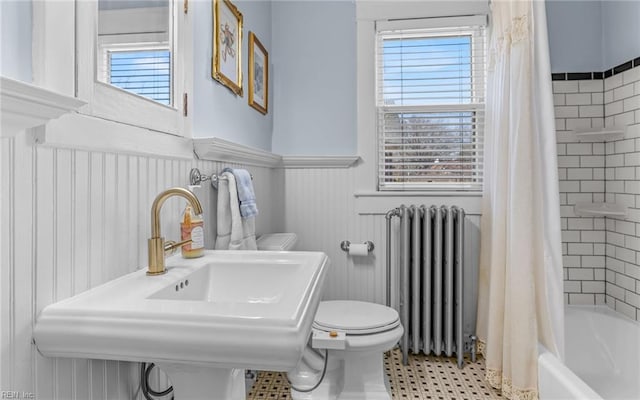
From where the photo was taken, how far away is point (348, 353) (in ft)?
5.82

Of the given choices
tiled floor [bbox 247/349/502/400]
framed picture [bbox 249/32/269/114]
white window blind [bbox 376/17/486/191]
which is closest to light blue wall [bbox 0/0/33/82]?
framed picture [bbox 249/32/269/114]

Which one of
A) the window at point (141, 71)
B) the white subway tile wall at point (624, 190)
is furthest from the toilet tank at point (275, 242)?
the white subway tile wall at point (624, 190)

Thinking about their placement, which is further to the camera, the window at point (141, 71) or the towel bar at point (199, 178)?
the towel bar at point (199, 178)

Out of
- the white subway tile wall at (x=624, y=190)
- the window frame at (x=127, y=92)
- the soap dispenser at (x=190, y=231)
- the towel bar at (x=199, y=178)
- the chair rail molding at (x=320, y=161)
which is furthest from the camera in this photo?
the chair rail molding at (x=320, y=161)

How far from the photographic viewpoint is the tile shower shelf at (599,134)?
2.12m

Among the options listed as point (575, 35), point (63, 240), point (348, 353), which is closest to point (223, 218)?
point (63, 240)

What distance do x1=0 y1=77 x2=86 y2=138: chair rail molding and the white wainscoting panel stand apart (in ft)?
0.13

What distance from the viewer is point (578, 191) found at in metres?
2.35

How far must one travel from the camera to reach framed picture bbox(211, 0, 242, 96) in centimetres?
158

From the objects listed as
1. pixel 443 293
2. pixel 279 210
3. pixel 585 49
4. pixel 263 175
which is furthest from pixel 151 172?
pixel 585 49

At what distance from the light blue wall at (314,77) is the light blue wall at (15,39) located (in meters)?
1.88

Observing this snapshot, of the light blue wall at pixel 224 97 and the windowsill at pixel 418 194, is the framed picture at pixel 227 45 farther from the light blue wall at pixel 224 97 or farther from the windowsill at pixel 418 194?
the windowsill at pixel 418 194

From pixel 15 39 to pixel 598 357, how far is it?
8.52 ft

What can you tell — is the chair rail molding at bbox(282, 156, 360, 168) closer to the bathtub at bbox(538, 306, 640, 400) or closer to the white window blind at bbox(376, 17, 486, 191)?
the white window blind at bbox(376, 17, 486, 191)
